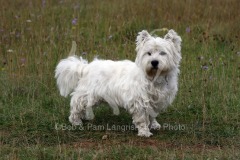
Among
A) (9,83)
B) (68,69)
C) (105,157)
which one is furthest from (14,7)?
(105,157)

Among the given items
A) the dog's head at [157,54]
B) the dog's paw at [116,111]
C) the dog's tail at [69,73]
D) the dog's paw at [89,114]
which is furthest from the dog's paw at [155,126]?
the dog's tail at [69,73]

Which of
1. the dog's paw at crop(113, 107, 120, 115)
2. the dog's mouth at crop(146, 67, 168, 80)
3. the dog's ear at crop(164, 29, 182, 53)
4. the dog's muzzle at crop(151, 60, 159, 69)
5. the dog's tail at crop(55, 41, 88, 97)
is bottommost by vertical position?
the dog's paw at crop(113, 107, 120, 115)

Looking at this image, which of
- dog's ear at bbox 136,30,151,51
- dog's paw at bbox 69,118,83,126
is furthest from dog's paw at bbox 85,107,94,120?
dog's ear at bbox 136,30,151,51

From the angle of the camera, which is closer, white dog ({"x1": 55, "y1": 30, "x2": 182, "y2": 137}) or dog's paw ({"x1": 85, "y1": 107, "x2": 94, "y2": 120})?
white dog ({"x1": 55, "y1": 30, "x2": 182, "y2": 137})

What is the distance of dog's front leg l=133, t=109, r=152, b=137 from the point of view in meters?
6.16

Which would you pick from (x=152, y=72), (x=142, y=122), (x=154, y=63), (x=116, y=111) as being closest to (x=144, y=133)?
(x=142, y=122)

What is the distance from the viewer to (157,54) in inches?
233

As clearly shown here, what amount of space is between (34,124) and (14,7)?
241 inches

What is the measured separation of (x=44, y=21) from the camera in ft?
34.3

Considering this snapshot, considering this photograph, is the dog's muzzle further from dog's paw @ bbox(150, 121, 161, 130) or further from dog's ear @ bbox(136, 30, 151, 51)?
dog's paw @ bbox(150, 121, 161, 130)

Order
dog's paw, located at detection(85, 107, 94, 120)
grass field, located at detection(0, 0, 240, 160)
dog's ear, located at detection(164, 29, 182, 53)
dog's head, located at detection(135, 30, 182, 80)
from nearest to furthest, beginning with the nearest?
grass field, located at detection(0, 0, 240, 160), dog's head, located at detection(135, 30, 182, 80), dog's ear, located at detection(164, 29, 182, 53), dog's paw, located at detection(85, 107, 94, 120)

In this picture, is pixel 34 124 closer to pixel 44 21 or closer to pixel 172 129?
pixel 172 129

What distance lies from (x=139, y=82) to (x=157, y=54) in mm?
438

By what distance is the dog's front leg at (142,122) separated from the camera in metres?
6.16
